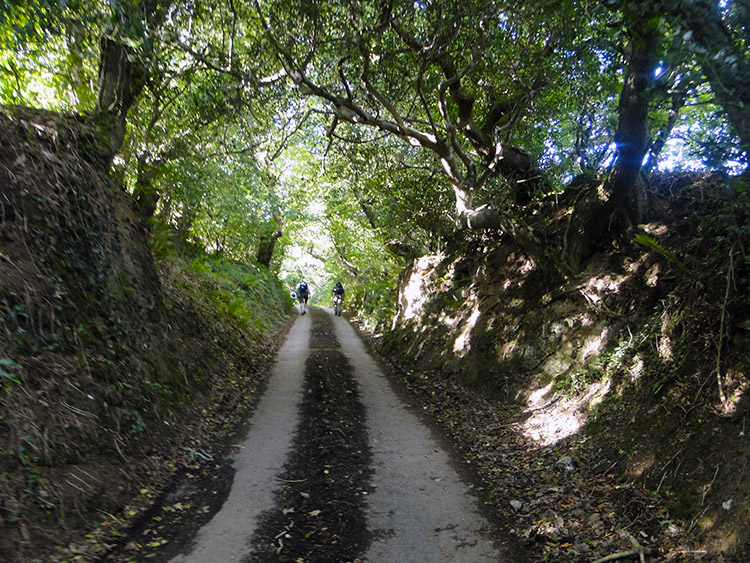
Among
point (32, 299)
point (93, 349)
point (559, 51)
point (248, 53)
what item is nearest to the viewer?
point (32, 299)

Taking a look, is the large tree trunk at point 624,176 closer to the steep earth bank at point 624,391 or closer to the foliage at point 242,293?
the steep earth bank at point 624,391

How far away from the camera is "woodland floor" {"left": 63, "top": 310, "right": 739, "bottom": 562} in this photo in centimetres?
408

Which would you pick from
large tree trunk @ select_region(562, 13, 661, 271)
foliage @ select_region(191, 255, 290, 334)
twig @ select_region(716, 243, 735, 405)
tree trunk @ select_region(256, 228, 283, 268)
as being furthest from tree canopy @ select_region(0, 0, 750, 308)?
tree trunk @ select_region(256, 228, 283, 268)

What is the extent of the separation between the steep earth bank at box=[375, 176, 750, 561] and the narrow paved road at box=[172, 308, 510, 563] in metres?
0.62

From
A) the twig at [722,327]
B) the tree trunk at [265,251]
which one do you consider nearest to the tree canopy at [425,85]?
the twig at [722,327]

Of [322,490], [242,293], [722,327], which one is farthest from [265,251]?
[722,327]

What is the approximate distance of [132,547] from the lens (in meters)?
3.98

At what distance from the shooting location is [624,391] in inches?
235

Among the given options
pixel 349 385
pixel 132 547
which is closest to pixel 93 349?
pixel 132 547

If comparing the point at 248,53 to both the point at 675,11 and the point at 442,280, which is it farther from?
the point at 442,280

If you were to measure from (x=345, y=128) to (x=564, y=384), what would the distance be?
928cm

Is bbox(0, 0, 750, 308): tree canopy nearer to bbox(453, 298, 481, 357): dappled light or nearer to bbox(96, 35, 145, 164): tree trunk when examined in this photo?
bbox(96, 35, 145, 164): tree trunk

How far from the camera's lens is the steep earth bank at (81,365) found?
3.89 meters

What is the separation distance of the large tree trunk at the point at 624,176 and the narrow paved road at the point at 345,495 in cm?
471
